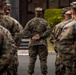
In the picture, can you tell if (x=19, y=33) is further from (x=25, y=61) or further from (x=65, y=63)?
(x=25, y=61)

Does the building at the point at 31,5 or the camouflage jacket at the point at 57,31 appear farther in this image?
the building at the point at 31,5

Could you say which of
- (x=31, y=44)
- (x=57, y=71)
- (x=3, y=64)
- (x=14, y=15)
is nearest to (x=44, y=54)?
(x=31, y=44)

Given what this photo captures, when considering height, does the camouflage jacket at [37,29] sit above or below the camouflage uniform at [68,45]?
below

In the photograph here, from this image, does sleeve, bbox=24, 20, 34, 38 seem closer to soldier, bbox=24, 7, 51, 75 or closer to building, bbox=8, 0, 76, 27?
soldier, bbox=24, 7, 51, 75

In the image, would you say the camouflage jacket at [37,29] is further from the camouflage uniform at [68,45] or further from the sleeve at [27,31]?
the camouflage uniform at [68,45]

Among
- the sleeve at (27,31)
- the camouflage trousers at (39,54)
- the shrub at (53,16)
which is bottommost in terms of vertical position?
the shrub at (53,16)

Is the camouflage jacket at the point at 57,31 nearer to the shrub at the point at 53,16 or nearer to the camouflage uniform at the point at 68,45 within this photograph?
the camouflage uniform at the point at 68,45

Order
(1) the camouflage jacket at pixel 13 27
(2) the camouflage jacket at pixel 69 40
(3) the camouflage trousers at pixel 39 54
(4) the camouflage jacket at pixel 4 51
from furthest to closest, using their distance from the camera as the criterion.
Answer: (3) the camouflage trousers at pixel 39 54, (1) the camouflage jacket at pixel 13 27, (2) the camouflage jacket at pixel 69 40, (4) the camouflage jacket at pixel 4 51

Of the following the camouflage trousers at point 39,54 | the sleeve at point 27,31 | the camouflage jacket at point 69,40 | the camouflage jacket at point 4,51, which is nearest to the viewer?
the camouflage jacket at point 4,51

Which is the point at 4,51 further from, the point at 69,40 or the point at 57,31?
the point at 57,31

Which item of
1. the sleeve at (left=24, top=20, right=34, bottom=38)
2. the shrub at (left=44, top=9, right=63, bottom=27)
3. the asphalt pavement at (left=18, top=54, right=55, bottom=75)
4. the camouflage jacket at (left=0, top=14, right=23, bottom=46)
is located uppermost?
the camouflage jacket at (left=0, top=14, right=23, bottom=46)

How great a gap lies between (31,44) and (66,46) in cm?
503

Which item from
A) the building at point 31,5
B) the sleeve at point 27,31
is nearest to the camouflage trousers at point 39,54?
the sleeve at point 27,31

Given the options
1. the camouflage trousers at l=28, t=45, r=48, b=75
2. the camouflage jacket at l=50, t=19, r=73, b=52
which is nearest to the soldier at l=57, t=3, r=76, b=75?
the camouflage jacket at l=50, t=19, r=73, b=52
